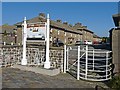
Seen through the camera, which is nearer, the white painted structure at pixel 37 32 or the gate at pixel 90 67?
the gate at pixel 90 67

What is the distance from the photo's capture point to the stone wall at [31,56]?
12141 millimetres

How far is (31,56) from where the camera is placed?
1280cm

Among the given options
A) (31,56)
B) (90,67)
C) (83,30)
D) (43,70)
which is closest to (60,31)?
(83,30)

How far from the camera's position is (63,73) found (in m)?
11.7

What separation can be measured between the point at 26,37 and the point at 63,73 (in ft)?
9.53

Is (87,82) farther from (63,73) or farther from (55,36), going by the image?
(55,36)

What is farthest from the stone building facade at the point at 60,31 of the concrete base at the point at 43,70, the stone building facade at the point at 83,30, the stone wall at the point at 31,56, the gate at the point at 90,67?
the concrete base at the point at 43,70

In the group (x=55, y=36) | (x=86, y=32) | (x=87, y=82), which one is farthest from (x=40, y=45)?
(x=86, y=32)

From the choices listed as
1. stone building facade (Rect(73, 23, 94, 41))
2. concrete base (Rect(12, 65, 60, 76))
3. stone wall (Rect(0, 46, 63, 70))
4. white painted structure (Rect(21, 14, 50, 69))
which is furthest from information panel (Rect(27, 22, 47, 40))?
stone building facade (Rect(73, 23, 94, 41))

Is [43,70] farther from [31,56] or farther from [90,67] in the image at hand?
[90,67]

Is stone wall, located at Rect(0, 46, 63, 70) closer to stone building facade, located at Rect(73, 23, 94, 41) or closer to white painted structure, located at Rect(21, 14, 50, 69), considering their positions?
white painted structure, located at Rect(21, 14, 50, 69)

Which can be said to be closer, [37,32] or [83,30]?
[37,32]

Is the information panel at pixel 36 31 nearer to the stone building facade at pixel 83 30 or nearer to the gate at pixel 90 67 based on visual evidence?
the gate at pixel 90 67

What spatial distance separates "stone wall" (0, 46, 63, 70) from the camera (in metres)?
12.1
